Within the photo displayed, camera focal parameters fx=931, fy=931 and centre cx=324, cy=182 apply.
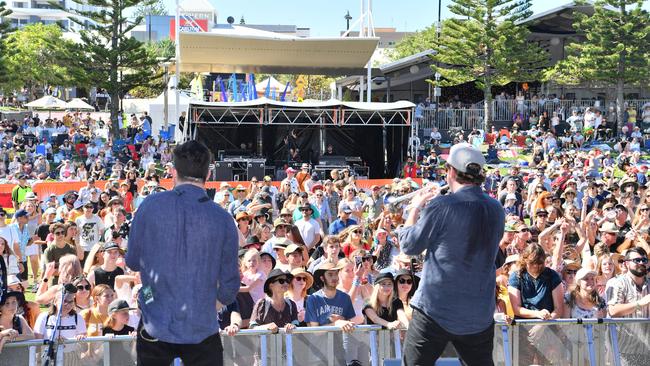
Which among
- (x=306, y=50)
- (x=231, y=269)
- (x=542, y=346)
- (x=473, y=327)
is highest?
(x=306, y=50)

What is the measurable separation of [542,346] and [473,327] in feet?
7.96

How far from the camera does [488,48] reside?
4062cm

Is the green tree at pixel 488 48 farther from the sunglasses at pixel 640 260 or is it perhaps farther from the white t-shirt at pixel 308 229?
the sunglasses at pixel 640 260

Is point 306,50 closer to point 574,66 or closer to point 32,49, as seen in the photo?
point 574,66

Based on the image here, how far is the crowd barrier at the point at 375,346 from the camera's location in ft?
19.4

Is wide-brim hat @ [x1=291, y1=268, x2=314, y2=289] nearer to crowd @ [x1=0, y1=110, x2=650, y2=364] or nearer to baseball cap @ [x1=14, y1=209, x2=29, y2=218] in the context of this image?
crowd @ [x1=0, y1=110, x2=650, y2=364]

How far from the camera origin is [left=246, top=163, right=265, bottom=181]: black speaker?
2445 cm

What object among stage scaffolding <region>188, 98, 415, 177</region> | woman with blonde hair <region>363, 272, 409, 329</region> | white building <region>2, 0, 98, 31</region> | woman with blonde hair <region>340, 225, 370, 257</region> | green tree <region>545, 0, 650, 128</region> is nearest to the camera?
woman with blonde hair <region>363, 272, 409, 329</region>

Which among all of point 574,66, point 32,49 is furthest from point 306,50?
point 32,49

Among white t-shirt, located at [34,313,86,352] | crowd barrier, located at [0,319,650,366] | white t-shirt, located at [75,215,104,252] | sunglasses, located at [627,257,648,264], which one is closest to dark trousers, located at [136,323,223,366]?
crowd barrier, located at [0,319,650,366]

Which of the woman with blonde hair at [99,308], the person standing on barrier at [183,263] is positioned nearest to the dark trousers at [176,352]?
the person standing on barrier at [183,263]

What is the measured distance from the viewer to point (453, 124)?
39.6 metres

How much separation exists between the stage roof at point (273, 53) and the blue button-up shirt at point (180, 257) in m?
25.1

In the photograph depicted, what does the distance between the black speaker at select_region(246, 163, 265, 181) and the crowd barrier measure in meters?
18.1
